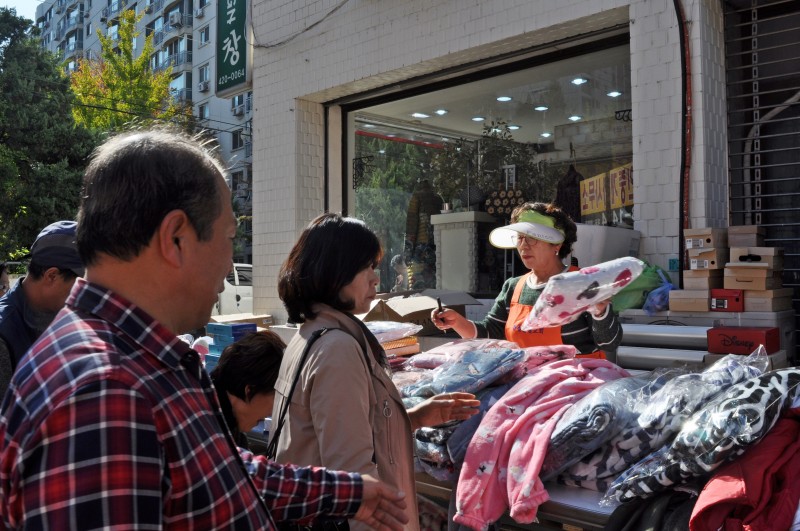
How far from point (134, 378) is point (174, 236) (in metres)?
0.26

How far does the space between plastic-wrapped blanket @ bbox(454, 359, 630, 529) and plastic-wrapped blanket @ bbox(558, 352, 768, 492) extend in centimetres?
17

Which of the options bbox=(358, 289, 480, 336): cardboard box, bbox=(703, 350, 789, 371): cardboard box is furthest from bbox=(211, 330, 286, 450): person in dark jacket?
bbox=(703, 350, 789, 371): cardboard box

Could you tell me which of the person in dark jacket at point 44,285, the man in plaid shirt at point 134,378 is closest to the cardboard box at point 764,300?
the person in dark jacket at point 44,285

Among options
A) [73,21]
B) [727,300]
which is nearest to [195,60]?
[73,21]

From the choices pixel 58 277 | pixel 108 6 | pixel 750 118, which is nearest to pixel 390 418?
pixel 58 277

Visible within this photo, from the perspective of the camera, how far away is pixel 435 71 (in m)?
7.57

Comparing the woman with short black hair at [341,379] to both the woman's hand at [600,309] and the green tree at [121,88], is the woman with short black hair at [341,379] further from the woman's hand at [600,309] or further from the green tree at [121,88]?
the green tree at [121,88]

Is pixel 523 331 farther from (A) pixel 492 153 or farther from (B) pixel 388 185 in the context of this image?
(B) pixel 388 185

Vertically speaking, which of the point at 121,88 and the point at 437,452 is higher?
the point at 121,88

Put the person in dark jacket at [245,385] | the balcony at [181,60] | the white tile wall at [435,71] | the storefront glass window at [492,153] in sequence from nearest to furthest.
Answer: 1. the person in dark jacket at [245,385]
2. the white tile wall at [435,71]
3. the storefront glass window at [492,153]
4. the balcony at [181,60]

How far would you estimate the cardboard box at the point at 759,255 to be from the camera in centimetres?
462

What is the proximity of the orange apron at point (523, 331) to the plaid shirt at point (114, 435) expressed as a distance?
2839 mm

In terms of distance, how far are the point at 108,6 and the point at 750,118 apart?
52.8 metres

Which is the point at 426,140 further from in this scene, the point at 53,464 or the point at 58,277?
the point at 53,464
